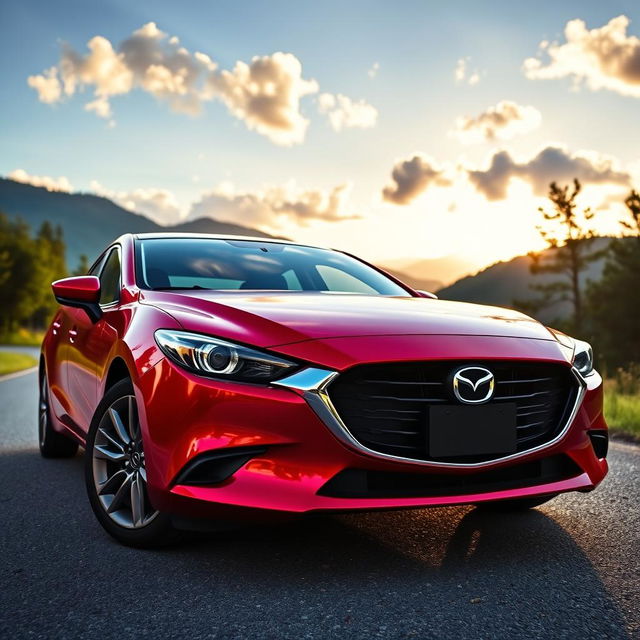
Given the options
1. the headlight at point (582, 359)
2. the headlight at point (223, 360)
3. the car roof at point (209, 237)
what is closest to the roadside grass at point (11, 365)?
the car roof at point (209, 237)

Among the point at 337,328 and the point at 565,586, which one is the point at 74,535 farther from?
the point at 565,586

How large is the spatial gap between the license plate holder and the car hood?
1.15 ft

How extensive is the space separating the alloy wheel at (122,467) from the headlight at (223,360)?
0.50m

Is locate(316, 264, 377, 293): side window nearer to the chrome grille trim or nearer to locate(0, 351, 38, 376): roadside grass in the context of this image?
the chrome grille trim

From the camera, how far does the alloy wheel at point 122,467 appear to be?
324cm

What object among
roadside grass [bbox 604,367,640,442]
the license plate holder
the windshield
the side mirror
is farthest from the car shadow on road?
roadside grass [bbox 604,367,640,442]

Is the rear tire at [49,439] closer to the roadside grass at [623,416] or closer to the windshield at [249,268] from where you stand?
the windshield at [249,268]

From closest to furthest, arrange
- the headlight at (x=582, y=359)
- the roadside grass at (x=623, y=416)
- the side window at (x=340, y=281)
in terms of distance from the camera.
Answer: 1. the headlight at (x=582, y=359)
2. the side window at (x=340, y=281)
3. the roadside grass at (x=623, y=416)

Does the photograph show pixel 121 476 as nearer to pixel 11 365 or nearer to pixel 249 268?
pixel 249 268

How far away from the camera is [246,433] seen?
2762 mm

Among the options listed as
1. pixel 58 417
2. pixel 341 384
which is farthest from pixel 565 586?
pixel 58 417

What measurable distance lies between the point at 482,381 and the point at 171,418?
1.19m

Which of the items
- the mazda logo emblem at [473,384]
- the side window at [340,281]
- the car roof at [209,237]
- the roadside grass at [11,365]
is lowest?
the roadside grass at [11,365]

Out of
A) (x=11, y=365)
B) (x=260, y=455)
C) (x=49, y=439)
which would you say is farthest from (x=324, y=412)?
(x=11, y=365)
